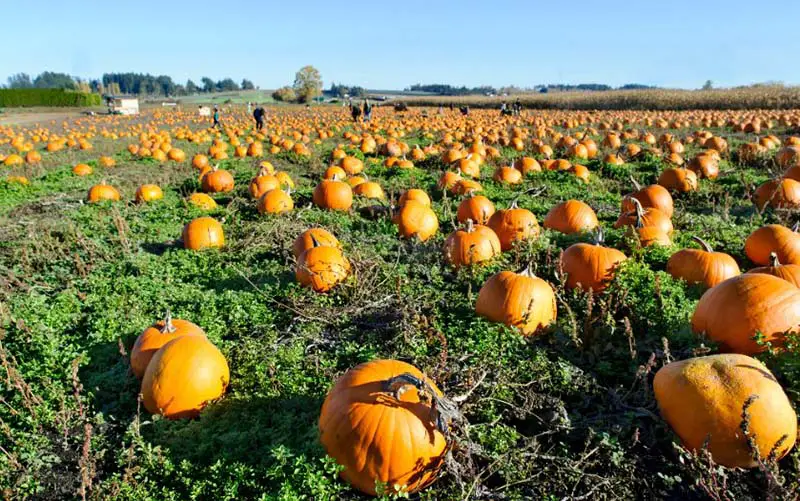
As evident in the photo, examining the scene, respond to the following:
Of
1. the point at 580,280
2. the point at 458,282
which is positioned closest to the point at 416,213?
the point at 458,282

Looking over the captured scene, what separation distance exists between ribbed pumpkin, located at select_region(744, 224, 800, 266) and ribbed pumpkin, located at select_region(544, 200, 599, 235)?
6.13ft

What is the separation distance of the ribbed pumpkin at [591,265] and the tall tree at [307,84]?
76142 millimetres

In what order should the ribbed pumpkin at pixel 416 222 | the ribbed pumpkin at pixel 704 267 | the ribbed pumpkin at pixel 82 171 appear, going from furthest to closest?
the ribbed pumpkin at pixel 82 171, the ribbed pumpkin at pixel 416 222, the ribbed pumpkin at pixel 704 267

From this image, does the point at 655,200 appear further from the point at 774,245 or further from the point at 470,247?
the point at 470,247

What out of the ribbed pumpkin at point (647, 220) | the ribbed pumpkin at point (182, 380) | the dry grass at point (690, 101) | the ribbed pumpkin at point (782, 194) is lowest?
the ribbed pumpkin at point (182, 380)

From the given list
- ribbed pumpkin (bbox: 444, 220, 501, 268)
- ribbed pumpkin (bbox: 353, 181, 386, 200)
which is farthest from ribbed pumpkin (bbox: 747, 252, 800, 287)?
ribbed pumpkin (bbox: 353, 181, 386, 200)

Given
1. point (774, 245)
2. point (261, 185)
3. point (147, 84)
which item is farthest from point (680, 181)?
point (147, 84)

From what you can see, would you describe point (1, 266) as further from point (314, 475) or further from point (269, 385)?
point (314, 475)

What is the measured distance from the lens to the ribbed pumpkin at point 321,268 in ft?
18.0

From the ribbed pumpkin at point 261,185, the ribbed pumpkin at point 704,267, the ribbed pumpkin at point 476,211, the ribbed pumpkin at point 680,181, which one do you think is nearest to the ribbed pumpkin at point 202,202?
the ribbed pumpkin at point 261,185

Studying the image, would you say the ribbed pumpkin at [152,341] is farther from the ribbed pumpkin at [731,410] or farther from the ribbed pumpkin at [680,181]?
the ribbed pumpkin at [680,181]

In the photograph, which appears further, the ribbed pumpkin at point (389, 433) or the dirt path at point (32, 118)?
the dirt path at point (32, 118)

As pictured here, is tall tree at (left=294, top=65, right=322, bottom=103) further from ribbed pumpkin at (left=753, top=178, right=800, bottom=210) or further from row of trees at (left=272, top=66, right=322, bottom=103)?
ribbed pumpkin at (left=753, top=178, right=800, bottom=210)

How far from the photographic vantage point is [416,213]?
7465 millimetres
